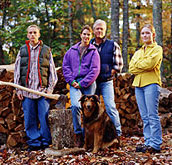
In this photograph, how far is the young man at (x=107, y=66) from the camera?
4188mm

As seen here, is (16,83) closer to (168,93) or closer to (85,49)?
(85,49)

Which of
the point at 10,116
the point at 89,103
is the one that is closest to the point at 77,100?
the point at 89,103

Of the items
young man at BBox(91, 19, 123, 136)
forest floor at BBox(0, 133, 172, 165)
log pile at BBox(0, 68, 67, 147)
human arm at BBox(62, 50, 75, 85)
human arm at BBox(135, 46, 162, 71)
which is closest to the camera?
forest floor at BBox(0, 133, 172, 165)

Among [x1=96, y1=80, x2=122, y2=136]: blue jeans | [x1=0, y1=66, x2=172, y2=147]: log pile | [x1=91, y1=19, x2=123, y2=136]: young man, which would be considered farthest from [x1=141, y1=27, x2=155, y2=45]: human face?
[x1=0, y1=66, x2=172, y2=147]: log pile

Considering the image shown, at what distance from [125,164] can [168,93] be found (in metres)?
3.73

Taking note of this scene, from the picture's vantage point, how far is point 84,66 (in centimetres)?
403

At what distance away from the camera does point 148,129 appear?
4.07m

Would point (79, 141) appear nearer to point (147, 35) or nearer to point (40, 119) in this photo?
point (40, 119)

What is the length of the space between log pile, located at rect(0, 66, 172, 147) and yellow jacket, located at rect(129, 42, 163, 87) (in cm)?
197

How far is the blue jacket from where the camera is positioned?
12.9 ft

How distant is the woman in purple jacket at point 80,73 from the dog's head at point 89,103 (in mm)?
218

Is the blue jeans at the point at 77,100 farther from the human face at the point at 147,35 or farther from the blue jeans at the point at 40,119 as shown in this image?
the human face at the point at 147,35

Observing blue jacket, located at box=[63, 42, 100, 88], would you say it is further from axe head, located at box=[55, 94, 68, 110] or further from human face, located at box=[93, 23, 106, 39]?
axe head, located at box=[55, 94, 68, 110]

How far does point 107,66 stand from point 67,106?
5.27 feet
